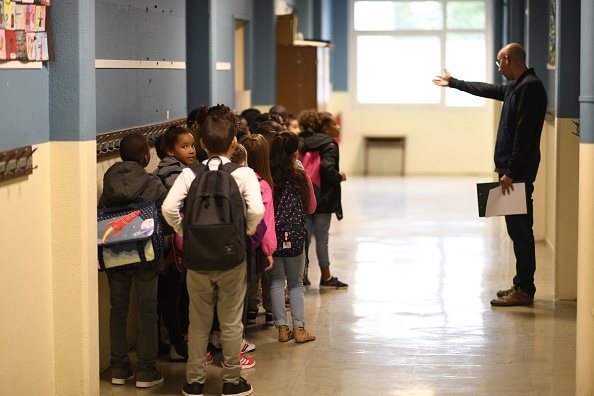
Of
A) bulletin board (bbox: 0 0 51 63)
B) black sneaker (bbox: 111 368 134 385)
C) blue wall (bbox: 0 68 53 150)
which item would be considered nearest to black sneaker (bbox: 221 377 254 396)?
black sneaker (bbox: 111 368 134 385)

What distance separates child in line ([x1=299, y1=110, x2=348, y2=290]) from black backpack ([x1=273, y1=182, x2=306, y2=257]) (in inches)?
49.6

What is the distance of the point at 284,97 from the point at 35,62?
24.7 ft

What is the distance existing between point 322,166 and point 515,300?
5.26 feet

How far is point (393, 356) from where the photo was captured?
17.8ft

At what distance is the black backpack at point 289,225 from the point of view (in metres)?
5.55

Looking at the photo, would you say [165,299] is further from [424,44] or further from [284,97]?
[424,44]

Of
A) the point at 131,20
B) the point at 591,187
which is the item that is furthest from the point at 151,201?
the point at 591,187

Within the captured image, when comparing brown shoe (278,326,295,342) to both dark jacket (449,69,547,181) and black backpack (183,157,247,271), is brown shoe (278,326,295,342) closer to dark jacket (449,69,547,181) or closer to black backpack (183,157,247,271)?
black backpack (183,157,247,271)

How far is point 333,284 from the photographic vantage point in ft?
24.1

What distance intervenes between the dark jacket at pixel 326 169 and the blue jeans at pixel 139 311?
2.31 metres

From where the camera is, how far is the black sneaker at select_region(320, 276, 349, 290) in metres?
7.32

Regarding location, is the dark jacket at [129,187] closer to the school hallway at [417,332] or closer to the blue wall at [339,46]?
the school hallway at [417,332]

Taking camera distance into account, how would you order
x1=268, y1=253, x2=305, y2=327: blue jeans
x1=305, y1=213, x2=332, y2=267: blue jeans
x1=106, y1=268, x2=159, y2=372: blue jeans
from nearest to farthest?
x1=106, y1=268, x2=159, y2=372: blue jeans
x1=268, y1=253, x2=305, y2=327: blue jeans
x1=305, y1=213, x2=332, y2=267: blue jeans

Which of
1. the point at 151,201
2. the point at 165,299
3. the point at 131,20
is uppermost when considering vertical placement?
the point at 131,20
